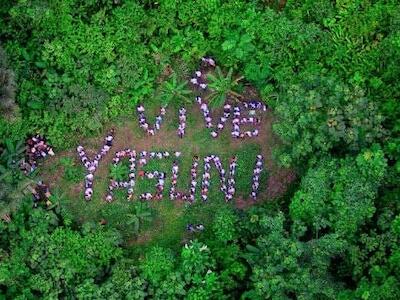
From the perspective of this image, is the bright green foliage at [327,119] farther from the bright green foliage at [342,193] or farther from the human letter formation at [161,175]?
the human letter formation at [161,175]

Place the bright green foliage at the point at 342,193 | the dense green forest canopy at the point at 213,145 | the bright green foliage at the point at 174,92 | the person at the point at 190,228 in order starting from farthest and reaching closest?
the bright green foliage at the point at 174,92 < the person at the point at 190,228 < the dense green forest canopy at the point at 213,145 < the bright green foliage at the point at 342,193

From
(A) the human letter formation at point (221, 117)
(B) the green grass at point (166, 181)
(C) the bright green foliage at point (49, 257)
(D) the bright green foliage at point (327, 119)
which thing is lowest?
(C) the bright green foliage at point (49, 257)

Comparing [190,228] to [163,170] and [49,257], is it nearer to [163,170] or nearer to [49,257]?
[163,170]

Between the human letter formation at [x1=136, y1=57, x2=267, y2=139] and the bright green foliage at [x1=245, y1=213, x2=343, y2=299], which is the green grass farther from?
the bright green foliage at [x1=245, y1=213, x2=343, y2=299]

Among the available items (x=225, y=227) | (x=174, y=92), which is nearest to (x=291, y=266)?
(x=225, y=227)

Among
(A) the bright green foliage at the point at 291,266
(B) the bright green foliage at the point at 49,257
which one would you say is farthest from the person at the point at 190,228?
(A) the bright green foliage at the point at 291,266

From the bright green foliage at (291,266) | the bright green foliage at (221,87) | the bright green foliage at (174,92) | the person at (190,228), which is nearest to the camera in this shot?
the bright green foliage at (291,266)
